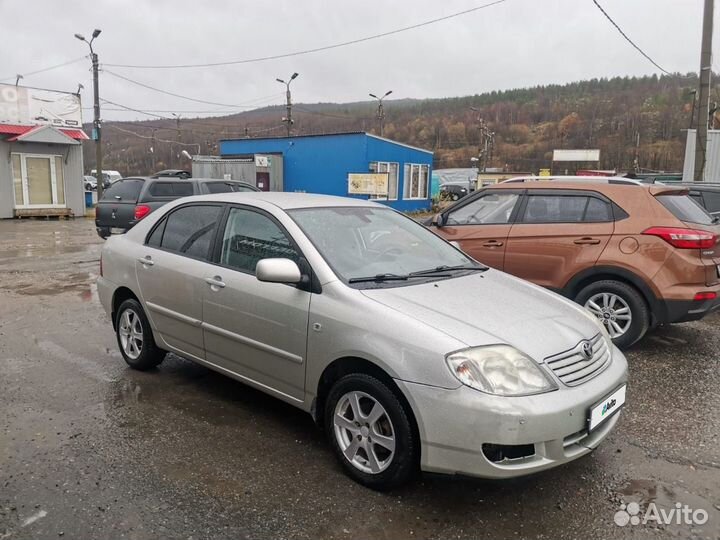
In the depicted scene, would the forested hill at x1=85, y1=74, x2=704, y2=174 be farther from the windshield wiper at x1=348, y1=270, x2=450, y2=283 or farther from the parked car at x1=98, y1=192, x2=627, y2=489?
the windshield wiper at x1=348, y1=270, x2=450, y2=283

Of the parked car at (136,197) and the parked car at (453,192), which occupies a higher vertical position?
the parked car at (453,192)

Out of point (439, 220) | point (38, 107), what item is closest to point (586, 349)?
point (439, 220)

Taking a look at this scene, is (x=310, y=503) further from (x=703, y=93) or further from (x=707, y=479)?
(x=703, y=93)

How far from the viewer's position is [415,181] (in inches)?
1043

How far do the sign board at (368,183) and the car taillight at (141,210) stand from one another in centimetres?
971

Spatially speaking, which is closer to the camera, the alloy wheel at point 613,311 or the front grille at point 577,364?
the front grille at point 577,364

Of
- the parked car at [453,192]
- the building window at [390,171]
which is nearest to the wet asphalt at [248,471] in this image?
the building window at [390,171]

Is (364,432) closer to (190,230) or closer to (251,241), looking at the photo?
(251,241)

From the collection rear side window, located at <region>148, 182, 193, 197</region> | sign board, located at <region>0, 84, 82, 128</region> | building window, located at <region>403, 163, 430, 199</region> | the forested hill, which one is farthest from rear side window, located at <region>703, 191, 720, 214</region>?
the forested hill

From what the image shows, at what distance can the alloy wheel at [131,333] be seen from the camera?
4.58 metres

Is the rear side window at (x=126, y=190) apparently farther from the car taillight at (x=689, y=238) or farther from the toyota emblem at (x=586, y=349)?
the toyota emblem at (x=586, y=349)

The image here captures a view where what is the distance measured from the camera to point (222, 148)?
25875 mm

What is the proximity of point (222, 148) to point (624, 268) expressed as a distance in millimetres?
23414

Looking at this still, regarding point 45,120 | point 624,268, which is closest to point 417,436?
point 624,268
